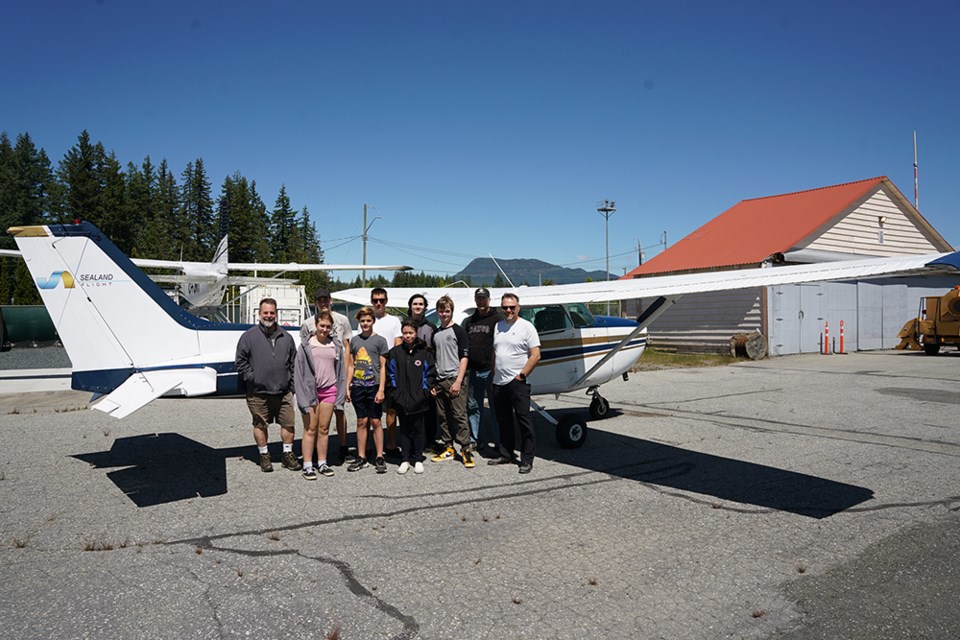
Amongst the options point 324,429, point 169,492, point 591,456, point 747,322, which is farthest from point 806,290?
point 169,492

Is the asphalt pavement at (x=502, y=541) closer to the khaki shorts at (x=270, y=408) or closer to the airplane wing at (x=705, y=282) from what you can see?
the khaki shorts at (x=270, y=408)

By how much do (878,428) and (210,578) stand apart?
343 inches

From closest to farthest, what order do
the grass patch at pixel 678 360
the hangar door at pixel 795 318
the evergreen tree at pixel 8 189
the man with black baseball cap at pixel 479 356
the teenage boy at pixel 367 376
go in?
the teenage boy at pixel 367 376
the man with black baseball cap at pixel 479 356
the grass patch at pixel 678 360
the hangar door at pixel 795 318
the evergreen tree at pixel 8 189

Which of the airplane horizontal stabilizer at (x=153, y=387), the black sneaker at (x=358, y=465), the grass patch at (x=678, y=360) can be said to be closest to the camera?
the airplane horizontal stabilizer at (x=153, y=387)

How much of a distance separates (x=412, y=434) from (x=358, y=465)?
2.25 ft

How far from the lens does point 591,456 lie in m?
7.32

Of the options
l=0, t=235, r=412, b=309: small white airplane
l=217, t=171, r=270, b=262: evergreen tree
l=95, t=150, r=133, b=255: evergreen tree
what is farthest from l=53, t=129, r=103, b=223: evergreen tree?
l=0, t=235, r=412, b=309: small white airplane

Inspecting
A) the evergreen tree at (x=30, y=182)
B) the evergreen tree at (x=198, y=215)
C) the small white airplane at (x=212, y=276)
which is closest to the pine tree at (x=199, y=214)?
the evergreen tree at (x=198, y=215)

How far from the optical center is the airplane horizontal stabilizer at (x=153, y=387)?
5473 mm

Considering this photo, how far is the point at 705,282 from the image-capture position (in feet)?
23.0

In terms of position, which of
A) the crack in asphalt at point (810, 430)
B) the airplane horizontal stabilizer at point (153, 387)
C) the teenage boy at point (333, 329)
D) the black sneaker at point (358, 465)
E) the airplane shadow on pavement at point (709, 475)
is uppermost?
the teenage boy at point (333, 329)

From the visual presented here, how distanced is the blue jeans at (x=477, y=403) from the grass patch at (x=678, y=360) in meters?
10.9

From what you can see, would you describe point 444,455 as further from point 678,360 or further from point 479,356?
point 678,360

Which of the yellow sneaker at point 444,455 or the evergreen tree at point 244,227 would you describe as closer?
the yellow sneaker at point 444,455
